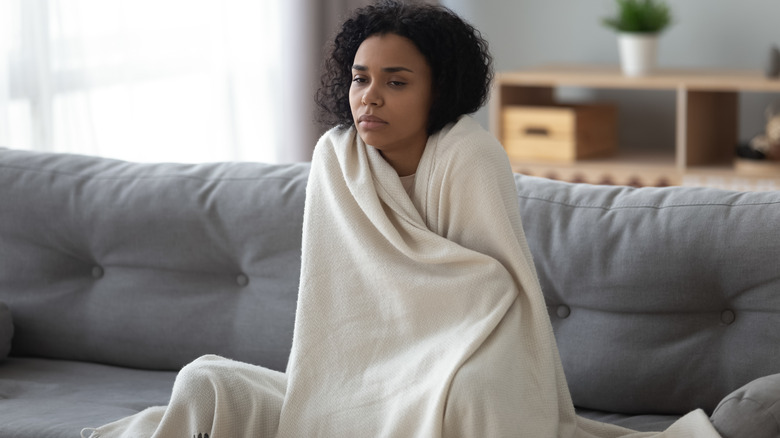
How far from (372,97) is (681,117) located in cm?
198

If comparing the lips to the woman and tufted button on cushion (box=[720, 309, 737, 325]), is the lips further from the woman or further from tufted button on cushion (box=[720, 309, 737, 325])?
tufted button on cushion (box=[720, 309, 737, 325])

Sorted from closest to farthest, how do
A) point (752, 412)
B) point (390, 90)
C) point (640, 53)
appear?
point (752, 412), point (390, 90), point (640, 53)

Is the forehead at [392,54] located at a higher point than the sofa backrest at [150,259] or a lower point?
higher

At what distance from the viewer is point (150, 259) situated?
2.09 meters

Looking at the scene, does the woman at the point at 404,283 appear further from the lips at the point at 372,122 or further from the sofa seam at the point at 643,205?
the sofa seam at the point at 643,205

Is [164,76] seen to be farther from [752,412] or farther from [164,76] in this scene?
[752,412]

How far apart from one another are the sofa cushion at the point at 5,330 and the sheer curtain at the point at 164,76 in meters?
0.83

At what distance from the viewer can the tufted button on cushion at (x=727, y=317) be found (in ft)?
5.70

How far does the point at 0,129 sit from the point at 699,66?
231 centimetres

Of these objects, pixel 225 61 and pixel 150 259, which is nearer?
pixel 150 259

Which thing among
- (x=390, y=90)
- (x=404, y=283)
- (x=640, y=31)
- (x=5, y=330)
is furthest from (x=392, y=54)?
(x=640, y=31)

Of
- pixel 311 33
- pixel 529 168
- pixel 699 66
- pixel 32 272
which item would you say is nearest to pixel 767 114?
pixel 699 66

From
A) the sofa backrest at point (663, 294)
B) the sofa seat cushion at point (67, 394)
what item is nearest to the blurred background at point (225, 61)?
the sofa seat cushion at point (67, 394)

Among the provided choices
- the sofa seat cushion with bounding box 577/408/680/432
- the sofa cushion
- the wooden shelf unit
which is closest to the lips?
the sofa seat cushion with bounding box 577/408/680/432
